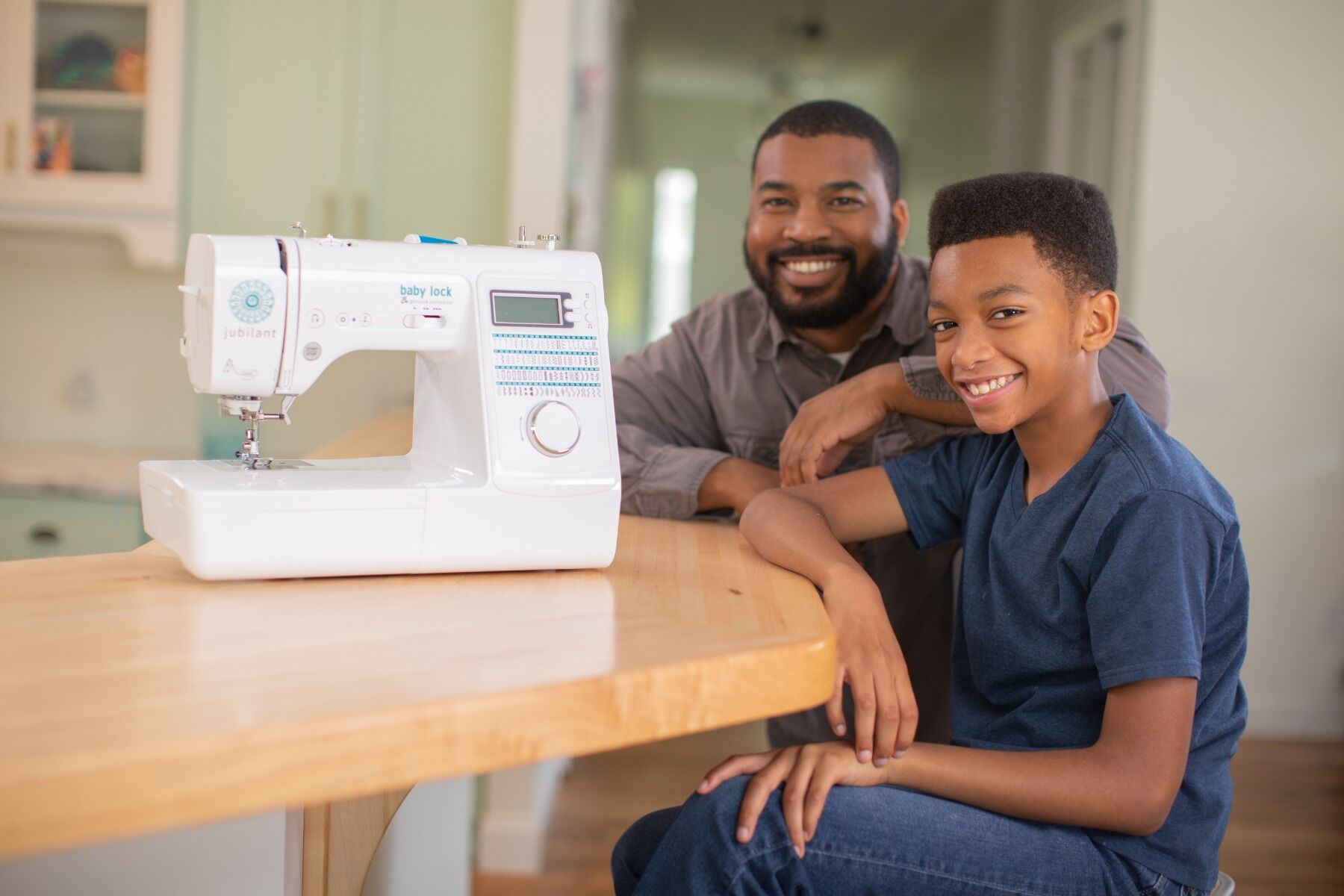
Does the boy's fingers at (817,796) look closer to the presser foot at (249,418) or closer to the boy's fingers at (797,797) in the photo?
the boy's fingers at (797,797)

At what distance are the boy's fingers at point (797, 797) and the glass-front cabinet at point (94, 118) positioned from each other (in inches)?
93.2

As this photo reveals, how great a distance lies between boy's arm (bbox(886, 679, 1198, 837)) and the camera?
3.30 feet

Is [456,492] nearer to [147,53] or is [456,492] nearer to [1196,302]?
[147,53]

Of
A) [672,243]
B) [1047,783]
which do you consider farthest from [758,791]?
[672,243]

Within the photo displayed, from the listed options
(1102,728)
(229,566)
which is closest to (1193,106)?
(1102,728)

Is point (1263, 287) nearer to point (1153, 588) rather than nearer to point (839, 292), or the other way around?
point (839, 292)

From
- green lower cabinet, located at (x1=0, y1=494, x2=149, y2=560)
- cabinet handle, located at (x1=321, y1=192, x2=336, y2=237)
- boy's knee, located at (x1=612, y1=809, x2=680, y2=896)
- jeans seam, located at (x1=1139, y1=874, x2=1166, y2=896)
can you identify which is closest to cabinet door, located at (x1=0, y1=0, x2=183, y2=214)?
cabinet handle, located at (x1=321, y1=192, x2=336, y2=237)

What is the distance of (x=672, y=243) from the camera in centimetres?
1052

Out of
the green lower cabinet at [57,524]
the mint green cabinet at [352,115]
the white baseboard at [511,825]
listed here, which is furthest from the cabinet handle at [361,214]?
the white baseboard at [511,825]

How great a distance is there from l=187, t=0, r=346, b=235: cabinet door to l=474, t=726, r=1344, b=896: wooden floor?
156cm

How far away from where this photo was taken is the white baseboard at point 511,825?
8.45 feet

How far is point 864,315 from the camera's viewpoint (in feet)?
6.31

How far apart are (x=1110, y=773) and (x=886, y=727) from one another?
188 millimetres

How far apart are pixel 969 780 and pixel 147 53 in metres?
2.66
